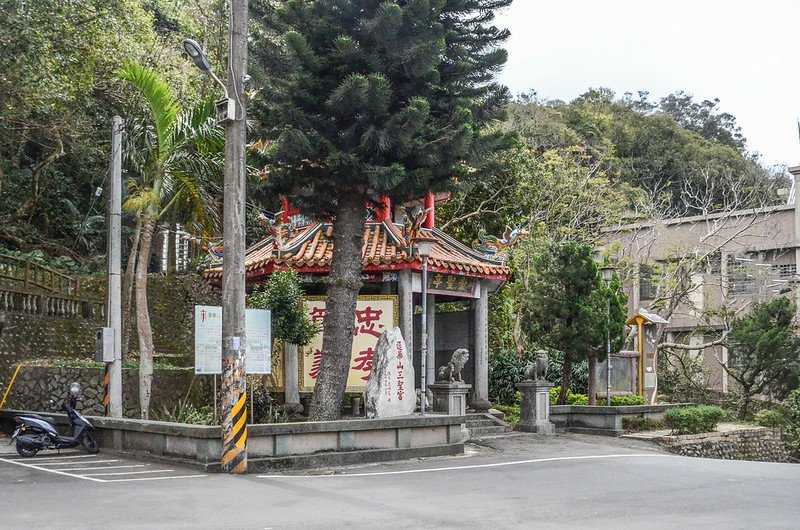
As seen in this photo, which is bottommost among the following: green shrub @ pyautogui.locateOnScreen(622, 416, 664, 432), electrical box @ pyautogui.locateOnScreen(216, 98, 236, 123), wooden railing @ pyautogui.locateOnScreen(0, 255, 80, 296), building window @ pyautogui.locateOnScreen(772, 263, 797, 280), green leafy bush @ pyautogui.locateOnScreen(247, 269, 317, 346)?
green shrub @ pyautogui.locateOnScreen(622, 416, 664, 432)

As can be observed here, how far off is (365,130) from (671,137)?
34.5 m

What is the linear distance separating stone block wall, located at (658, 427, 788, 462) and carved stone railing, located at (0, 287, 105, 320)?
14536 millimetres

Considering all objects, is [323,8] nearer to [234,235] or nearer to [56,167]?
[234,235]

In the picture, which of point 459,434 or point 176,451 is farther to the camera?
point 459,434

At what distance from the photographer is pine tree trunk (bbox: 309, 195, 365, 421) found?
47.5ft

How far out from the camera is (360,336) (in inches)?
688

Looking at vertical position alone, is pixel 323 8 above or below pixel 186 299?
above

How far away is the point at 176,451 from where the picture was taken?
40.9 feet

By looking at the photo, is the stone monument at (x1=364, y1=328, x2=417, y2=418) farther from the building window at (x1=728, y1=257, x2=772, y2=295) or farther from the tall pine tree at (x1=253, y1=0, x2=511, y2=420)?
the building window at (x1=728, y1=257, x2=772, y2=295)

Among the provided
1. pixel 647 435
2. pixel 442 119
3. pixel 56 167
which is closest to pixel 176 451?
pixel 442 119

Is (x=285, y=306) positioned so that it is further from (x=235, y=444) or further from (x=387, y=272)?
(x=235, y=444)

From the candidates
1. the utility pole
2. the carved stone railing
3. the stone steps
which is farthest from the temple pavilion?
the carved stone railing

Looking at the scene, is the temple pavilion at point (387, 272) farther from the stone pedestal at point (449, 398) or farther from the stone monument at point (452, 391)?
the stone pedestal at point (449, 398)

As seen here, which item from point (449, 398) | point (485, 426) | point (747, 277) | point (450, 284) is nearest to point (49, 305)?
point (450, 284)
